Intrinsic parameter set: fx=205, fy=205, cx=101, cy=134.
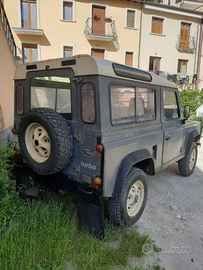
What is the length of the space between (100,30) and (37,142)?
15007 millimetres

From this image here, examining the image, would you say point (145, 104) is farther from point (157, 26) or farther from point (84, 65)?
point (157, 26)

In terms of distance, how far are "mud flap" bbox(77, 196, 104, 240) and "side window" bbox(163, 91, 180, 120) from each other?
2.18 metres

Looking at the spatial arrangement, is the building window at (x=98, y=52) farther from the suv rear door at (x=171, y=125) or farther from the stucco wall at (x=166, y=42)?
the suv rear door at (x=171, y=125)

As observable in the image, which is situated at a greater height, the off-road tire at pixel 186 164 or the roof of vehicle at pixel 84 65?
the roof of vehicle at pixel 84 65

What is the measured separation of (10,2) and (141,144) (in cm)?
1555

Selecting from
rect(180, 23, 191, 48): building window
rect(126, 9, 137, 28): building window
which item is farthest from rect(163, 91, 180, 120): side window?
rect(180, 23, 191, 48): building window

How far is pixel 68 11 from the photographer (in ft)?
48.9

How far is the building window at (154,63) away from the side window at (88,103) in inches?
A: 640

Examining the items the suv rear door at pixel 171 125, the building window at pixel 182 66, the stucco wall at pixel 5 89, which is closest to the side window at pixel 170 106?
the suv rear door at pixel 171 125

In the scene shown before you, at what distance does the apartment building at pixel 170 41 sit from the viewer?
652 inches

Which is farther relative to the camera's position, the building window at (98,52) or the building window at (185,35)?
the building window at (185,35)

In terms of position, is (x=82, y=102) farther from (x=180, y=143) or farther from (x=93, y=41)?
(x=93, y=41)

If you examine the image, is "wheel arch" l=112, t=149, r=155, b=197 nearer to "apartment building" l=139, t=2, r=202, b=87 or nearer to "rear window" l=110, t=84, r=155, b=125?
"rear window" l=110, t=84, r=155, b=125

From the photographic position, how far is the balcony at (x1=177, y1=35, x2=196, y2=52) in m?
18.0
